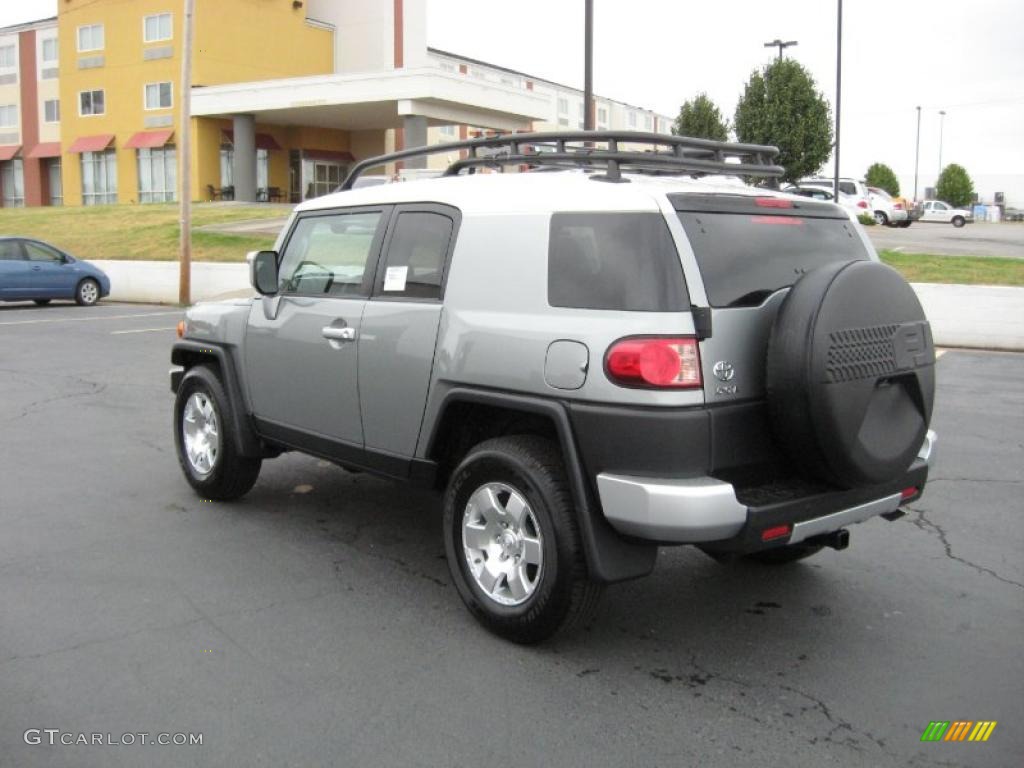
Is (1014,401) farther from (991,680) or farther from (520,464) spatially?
(520,464)

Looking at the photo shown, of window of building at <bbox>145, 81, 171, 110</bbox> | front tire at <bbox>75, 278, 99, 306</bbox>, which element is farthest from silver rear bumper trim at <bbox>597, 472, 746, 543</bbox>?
window of building at <bbox>145, 81, 171, 110</bbox>

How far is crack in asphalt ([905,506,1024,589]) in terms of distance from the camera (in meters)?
5.04

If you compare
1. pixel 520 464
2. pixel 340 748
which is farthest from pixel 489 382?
pixel 340 748

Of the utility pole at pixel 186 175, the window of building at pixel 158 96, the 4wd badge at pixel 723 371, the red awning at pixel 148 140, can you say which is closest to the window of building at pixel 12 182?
the red awning at pixel 148 140

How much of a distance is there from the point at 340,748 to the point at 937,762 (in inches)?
76.9

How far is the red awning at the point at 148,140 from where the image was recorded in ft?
157

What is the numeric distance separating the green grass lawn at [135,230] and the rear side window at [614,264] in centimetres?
2247

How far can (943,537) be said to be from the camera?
573 cm

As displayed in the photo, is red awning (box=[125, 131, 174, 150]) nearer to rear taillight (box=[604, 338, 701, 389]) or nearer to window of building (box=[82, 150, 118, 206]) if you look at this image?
window of building (box=[82, 150, 118, 206])

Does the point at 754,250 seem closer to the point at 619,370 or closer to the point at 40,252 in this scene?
the point at 619,370

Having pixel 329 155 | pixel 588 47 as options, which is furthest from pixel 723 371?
pixel 329 155

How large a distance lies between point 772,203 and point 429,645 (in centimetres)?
237

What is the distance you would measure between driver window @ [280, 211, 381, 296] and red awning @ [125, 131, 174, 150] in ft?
151

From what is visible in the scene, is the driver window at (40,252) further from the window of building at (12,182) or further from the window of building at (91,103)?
the window of building at (12,182)
